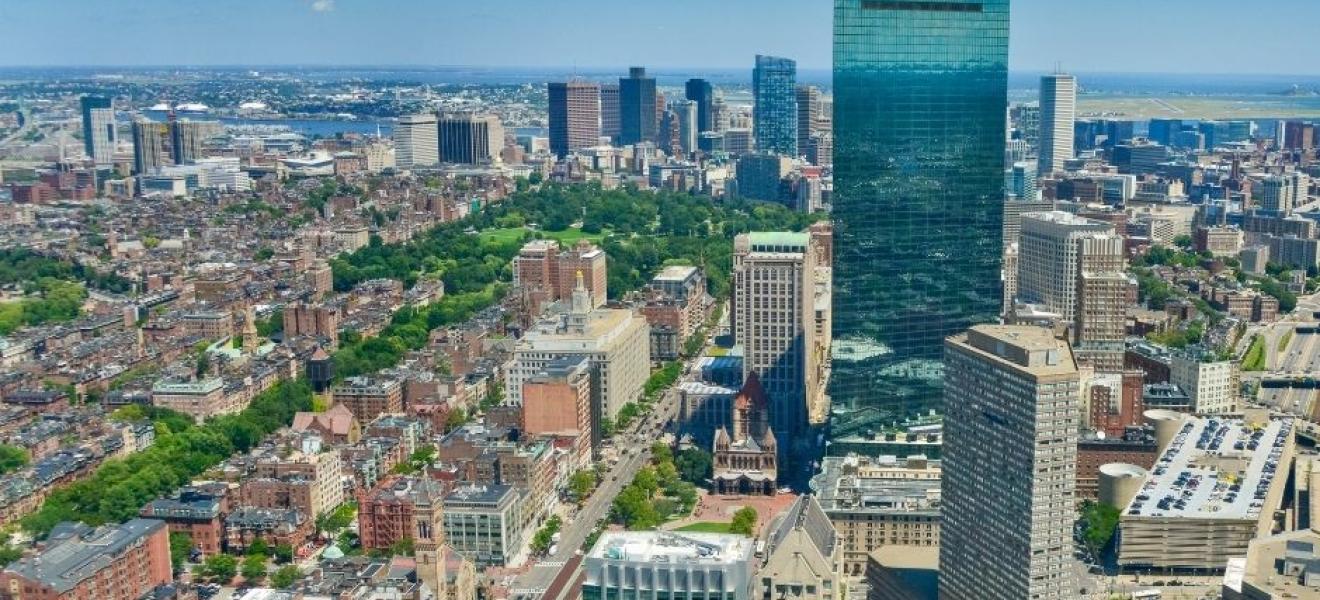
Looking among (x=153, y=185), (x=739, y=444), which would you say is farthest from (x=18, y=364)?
(x=153, y=185)

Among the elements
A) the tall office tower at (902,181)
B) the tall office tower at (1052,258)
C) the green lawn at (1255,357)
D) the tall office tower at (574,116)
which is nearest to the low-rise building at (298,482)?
the tall office tower at (902,181)

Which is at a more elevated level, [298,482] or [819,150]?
[819,150]

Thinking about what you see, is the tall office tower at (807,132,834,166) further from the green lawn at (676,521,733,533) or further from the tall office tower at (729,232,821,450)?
the green lawn at (676,521,733,533)

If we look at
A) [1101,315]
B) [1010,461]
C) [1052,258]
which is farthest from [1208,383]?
[1010,461]

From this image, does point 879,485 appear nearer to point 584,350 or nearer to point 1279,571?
point 1279,571

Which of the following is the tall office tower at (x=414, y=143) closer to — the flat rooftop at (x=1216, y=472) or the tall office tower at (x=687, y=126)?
the tall office tower at (x=687, y=126)

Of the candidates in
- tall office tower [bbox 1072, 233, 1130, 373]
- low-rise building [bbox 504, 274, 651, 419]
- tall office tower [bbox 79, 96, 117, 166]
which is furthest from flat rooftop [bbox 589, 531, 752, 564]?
tall office tower [bbox 79, 96, 117, 166]

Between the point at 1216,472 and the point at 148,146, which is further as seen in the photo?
the point at 148,146

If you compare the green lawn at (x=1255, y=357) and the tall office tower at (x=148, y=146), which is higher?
the tall office tower at (x=148, y=146)

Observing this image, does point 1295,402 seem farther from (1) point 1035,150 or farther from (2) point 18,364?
(1) point 1035,150
